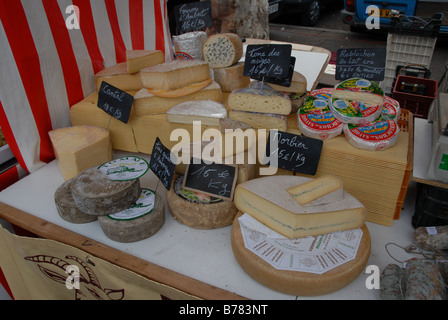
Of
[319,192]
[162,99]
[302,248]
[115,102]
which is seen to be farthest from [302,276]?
[115,102]

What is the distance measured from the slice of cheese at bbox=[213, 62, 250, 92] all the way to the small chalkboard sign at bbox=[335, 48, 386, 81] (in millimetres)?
522

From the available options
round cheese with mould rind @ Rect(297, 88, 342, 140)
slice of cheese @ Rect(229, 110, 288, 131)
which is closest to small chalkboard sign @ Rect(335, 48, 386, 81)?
round cheese with mould rind @ Rect(297, 88, 342, 140)

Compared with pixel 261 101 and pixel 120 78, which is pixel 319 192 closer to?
pixel 261 101

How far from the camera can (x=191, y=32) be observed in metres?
2.14

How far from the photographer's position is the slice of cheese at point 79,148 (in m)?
1.64

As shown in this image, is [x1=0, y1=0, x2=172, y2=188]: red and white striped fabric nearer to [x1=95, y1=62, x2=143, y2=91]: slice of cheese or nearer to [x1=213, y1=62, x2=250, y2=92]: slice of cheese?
[x1=95, y1=62, x2=143, y2=91]: slice of cheese

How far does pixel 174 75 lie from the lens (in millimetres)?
1763

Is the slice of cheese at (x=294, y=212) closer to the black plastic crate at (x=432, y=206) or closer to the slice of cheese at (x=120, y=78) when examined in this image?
the black plastic crate at (x=432, y=206)

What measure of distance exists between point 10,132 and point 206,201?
3.46ft

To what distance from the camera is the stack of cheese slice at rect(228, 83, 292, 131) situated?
1.53 meters

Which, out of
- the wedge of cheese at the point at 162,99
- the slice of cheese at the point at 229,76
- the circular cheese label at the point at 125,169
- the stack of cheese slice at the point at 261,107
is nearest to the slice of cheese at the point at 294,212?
the stack of cheese slice at the point at 261,107

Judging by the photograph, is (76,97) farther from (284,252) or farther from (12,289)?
(284,252)

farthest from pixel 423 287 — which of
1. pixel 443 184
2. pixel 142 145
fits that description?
pixel 142 145

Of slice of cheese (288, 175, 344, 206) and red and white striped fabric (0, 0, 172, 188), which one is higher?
red and white striped fabric (0, 0, 172, 188)
